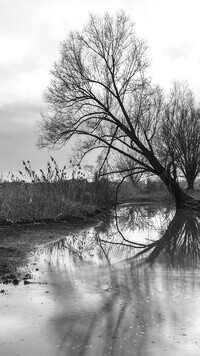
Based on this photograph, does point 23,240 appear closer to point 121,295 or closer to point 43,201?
point 43,201

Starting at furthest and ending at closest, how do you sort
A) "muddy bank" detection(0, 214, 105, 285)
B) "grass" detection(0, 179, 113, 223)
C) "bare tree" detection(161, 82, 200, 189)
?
1. "bare tree" detection(161, 82, 200, 189)
2. "grass" detection(0, 179, 113, 223)
3. "muddy bank" detection(0, 214, 105, 285)

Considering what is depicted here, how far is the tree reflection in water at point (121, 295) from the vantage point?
3.94 meters

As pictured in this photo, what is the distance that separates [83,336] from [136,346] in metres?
0.55

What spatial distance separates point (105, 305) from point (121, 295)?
47 centimetres

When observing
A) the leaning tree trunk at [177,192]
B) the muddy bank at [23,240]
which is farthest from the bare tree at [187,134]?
the muddy bank at [23,240]

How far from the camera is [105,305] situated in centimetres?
511

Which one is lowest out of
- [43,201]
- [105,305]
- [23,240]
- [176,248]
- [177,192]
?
[105,305]

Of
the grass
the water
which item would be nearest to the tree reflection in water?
the water

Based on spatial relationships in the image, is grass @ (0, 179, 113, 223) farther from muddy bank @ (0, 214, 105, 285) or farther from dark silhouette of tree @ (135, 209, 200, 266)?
dark silhouette of tree @ (135, 209, 200, 266)

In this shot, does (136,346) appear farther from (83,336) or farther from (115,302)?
(115,302)

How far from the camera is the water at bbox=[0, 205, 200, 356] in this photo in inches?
153

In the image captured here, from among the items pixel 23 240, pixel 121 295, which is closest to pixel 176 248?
pixel 23 240

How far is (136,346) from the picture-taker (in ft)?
12.5

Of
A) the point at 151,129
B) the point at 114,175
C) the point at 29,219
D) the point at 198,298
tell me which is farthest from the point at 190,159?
the point at 198,298
